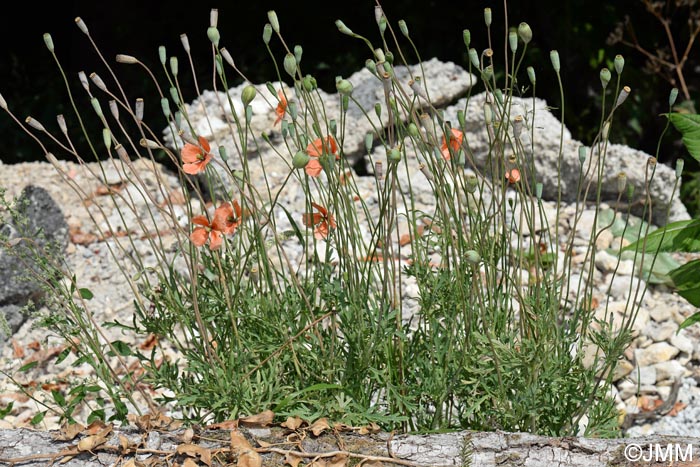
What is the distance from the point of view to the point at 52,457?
174 centimetres

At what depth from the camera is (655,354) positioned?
286 cm

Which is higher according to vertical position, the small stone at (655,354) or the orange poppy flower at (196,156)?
the orange poppy flower at (196,156)

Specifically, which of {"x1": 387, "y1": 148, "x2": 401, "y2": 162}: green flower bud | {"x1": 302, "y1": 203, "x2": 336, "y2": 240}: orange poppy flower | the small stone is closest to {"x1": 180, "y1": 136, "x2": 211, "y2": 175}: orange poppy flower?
{"x1": 302, "y1": 203, "x2": 336, "y2": 240}: orange poppy flower

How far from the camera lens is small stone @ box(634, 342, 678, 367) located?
286 centimetres

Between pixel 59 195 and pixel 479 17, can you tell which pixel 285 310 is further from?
pixel 479 17

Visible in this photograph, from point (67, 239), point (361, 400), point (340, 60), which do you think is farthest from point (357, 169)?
point (361, 400)

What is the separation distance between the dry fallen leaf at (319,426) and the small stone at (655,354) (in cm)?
149

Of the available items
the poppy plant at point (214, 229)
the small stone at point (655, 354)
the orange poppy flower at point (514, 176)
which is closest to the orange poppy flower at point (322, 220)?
the poppy plant at point (214, 229)

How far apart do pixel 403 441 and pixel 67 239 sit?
223 centimetres

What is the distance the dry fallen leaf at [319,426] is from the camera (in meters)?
1.75

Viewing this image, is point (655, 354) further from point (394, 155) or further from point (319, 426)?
point (394, 155)

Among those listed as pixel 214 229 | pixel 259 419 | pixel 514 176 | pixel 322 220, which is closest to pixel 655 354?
pixel 514 176

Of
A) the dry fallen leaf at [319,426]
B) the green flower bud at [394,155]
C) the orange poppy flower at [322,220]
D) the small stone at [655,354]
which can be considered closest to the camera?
the green flower bud at [394,155]

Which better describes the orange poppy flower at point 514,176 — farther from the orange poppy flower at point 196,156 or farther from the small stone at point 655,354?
the small stone at point 655,354
